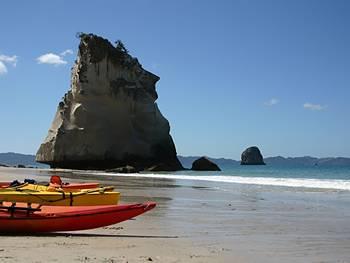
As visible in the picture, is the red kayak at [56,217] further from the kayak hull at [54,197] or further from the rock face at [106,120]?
the rock face at [106,120]

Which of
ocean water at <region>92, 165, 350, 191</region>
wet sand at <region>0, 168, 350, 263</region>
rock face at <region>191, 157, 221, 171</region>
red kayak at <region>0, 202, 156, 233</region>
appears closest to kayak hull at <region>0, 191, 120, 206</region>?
wet sand at <region>0, 168, 350, 263</region>

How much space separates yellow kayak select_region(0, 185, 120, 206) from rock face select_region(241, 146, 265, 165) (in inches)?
5268

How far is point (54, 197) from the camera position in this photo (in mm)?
10680

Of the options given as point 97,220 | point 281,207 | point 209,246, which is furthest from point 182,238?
point 281,207

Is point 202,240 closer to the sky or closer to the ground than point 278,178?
closer to the ground

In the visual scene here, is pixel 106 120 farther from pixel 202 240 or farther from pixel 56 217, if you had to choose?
pixel 202 240

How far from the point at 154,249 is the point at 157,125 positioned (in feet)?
190

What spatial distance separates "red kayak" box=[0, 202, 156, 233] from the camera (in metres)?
8.13

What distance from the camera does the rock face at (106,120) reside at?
6075 centimetres

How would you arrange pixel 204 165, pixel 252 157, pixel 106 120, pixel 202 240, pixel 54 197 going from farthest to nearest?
1. pixel 252 157
2. pixel 204 165
3. pixel 106 120
4. pixel 54 197
5. pixel 202 240

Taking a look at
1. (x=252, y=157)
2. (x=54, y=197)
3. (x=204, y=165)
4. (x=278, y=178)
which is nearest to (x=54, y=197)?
(x=54, y=197)

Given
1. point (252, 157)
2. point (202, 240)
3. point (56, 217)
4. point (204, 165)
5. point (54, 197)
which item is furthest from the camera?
point (252, 157)

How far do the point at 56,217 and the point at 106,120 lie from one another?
54.9m

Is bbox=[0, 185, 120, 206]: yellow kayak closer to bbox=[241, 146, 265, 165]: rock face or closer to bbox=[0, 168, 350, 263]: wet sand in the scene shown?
bbox=[0, 168, 350, 263]: wet sand
